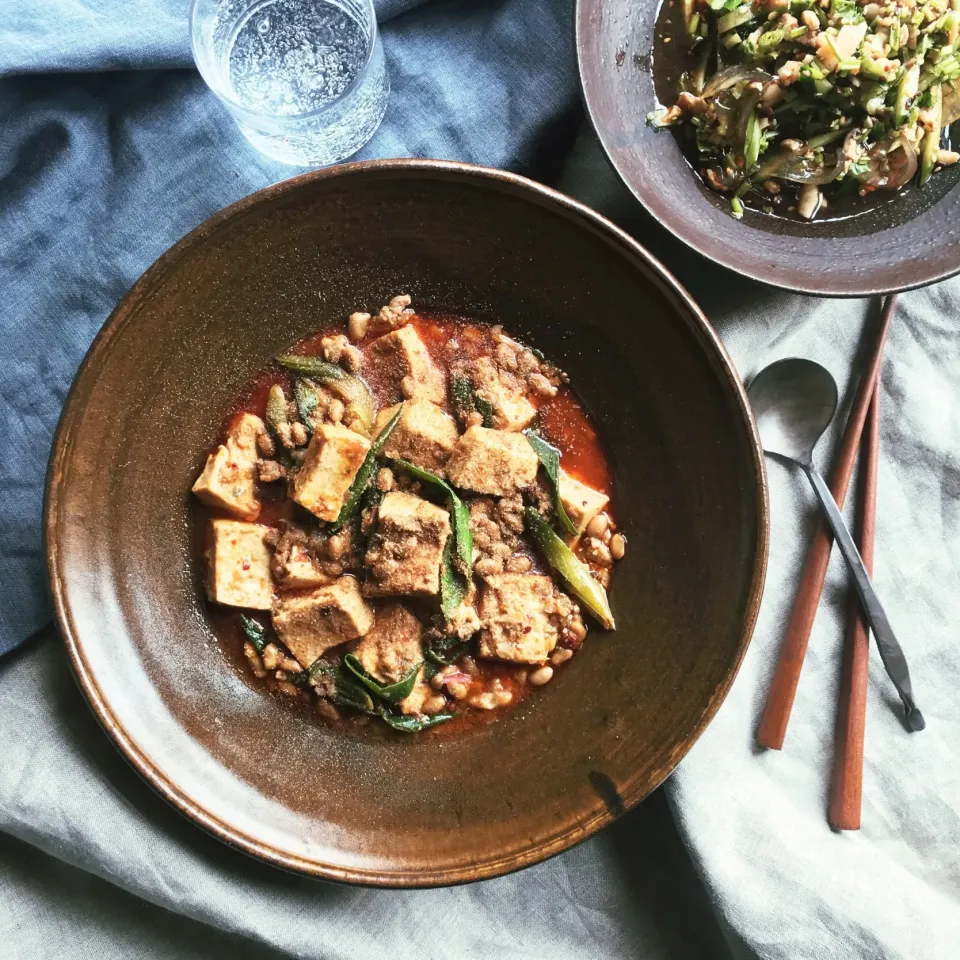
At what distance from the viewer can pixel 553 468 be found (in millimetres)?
2508

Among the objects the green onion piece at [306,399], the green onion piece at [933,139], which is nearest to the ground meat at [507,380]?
the green onion piece at [306,399]

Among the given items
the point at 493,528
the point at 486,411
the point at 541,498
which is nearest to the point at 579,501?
the point at 541,498

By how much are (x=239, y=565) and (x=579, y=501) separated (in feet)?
3.24

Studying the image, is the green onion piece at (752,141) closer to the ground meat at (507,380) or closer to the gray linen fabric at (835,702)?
the gray linen fabric at (835,702)

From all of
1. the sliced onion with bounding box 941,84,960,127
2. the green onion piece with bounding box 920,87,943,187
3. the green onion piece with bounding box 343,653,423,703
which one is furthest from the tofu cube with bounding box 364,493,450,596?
the sliced onion with bounding box 941,84,960,127

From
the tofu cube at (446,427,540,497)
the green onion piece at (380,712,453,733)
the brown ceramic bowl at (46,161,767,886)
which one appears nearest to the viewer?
the brown ceramic bowl at (46,161,767,886)

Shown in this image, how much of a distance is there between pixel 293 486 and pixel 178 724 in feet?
2.44

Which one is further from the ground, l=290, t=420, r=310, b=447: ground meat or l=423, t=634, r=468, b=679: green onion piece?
l=290, t=420, r=310, b=447: ground meat

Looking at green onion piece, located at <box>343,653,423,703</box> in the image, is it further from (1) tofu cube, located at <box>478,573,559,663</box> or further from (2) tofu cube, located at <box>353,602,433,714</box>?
(1) tofu cube, located at <box>478,573,559,663</box>

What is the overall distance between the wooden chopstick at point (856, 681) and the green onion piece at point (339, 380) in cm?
151

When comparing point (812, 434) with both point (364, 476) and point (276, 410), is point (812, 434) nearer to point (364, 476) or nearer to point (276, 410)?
point (364, 476)

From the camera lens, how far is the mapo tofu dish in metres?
2.42

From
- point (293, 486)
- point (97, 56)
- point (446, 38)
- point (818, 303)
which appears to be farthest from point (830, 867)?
point (97, 56)

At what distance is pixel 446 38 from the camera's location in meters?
2.64
